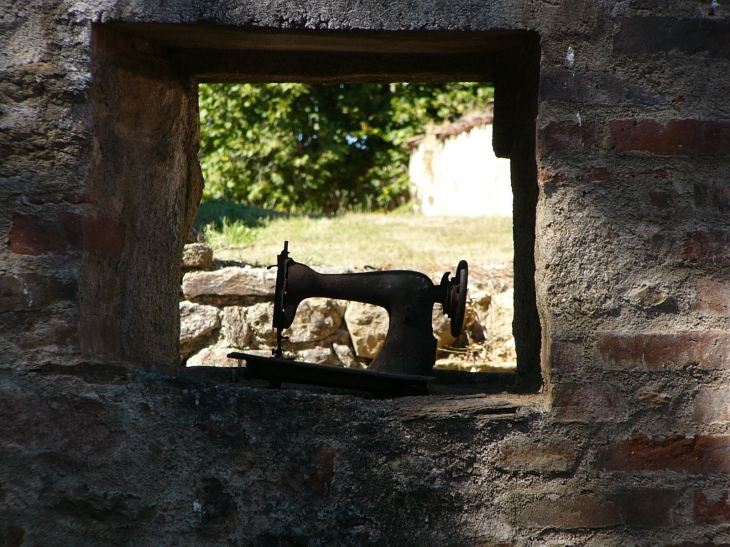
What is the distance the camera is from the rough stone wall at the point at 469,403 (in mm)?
1695

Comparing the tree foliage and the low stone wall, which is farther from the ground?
the tree foliage

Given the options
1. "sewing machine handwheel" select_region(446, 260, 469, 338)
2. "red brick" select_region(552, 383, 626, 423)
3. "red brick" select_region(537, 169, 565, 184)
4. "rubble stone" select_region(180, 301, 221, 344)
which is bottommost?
"red brick" select_region(552, 383, 626, 423)

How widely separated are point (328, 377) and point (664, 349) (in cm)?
83

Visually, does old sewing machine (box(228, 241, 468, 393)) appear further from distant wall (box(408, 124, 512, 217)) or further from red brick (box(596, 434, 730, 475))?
distant wall (box(408, 124, 512, 217))

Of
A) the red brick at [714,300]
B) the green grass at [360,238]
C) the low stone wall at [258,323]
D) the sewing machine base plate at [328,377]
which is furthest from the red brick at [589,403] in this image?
the green grass at [360,238]

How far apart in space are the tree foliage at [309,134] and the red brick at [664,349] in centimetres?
930

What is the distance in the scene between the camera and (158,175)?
2.13m

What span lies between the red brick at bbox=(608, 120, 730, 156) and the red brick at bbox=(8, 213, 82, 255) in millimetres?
1301

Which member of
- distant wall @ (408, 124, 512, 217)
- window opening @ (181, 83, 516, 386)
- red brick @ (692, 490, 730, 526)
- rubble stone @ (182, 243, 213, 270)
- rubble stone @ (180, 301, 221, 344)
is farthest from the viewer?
distant wall @ (408, 124, 512, 217)

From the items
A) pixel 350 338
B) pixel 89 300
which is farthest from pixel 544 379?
pixel 350 338

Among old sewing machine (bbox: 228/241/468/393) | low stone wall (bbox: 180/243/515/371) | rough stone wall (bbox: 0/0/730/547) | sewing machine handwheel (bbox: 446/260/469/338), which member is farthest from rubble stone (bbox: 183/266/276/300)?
rough stone wall (bbox: 0/0/730/547)

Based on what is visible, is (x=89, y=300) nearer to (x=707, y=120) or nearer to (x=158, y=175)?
(x=158, y=175)

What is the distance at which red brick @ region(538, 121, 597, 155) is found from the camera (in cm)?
173

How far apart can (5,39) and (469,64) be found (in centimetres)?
120
